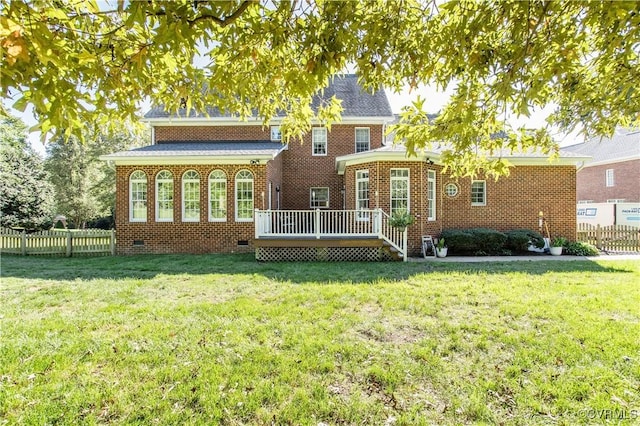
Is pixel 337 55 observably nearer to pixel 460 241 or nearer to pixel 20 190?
pixel 460 241

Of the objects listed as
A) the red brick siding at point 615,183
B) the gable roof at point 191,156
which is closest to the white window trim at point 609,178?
the red brick siding at point 615,183

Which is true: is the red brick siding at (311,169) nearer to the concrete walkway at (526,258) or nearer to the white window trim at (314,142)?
the white window trim at (314,142)

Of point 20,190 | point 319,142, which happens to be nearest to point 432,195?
point 319,142

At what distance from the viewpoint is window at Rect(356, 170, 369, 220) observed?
13000 mm

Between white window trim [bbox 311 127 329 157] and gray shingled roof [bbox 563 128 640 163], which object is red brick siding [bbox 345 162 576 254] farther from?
gray shingled roof [bbox 563 128 640 163]

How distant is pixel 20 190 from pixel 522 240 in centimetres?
2883

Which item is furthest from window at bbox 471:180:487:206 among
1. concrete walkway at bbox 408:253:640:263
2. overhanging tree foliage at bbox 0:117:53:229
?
overhanging tree foliage at bbox 0:117:53:229

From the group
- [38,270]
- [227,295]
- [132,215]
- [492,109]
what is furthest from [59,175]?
[492,109]

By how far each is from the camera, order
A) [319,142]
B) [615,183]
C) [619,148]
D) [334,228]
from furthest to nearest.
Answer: [619,148] → [615,183] → [319,142] → [334,228]

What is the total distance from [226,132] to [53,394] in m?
15.0

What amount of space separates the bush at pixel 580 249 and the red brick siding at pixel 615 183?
49.6 ft

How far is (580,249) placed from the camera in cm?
1260

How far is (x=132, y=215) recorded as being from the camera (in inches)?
533

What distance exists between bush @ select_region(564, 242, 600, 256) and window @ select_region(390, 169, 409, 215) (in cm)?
686
